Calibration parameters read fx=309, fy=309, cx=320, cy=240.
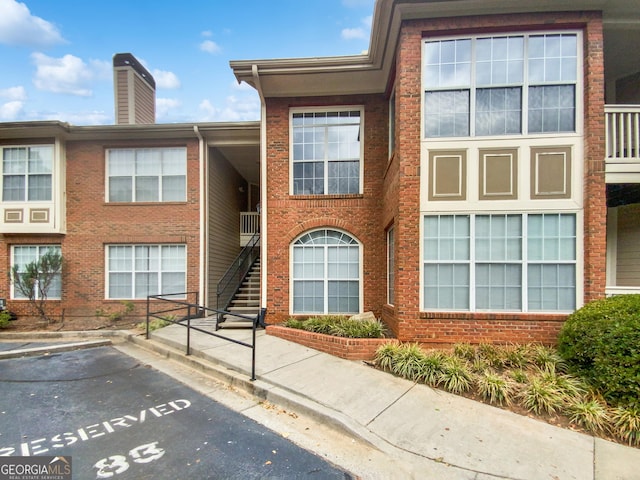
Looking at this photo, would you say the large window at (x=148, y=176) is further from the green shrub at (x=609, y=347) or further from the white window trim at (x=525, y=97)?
the green shrub at (x=609, y=347)

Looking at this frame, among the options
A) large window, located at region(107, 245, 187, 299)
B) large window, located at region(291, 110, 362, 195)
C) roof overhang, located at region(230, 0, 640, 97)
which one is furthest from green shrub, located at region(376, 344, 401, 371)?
large window, located at region(107, 245, 187, 299)

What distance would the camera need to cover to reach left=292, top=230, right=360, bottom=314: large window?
7.73 m

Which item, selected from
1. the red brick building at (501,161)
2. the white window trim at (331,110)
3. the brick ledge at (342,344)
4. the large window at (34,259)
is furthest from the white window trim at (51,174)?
the red brick building at (501,161)

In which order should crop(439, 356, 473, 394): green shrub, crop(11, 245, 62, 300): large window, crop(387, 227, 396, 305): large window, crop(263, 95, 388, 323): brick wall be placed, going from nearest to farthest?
1. crop(439, 356, 473, 394): green shrub
2. crop(387, 227, 396, 305): large window
3. crop(263, 95, 388, 323): brick wall
4. crop(11, 245, 62, 300): large window

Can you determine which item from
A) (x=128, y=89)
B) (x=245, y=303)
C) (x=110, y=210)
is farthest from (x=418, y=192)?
(x=128, y=89)

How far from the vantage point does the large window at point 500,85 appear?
5844 millimetres

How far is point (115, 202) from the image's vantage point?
9.61 m

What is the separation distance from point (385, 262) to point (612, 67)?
7212 millimetres

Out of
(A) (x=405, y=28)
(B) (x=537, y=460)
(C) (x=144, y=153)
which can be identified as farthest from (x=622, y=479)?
(C) (x=144, y=153)

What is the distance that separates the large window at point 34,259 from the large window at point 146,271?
1.57 meters

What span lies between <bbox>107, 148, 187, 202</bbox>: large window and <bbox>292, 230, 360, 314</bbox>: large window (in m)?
4.91

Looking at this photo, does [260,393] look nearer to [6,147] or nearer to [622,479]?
[622,479]

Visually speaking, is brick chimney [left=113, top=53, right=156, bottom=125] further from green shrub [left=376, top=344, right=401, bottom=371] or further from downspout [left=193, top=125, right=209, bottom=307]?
green shrub [left=376, top=344, right=401, bottom=371]

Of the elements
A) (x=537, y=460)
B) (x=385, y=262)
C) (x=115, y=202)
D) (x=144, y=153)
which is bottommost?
(x=537, y=460)
